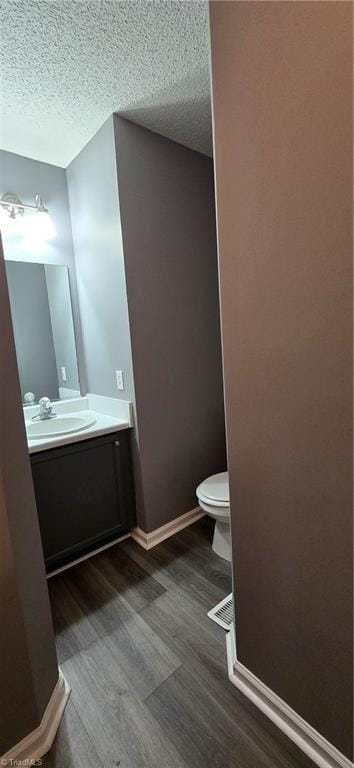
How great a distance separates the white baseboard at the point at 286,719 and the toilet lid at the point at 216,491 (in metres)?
0.62

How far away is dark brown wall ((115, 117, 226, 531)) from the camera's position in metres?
1.81

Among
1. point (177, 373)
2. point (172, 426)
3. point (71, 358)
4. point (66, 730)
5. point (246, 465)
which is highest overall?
point (71, 358)

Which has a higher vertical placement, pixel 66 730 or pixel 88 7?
pixel 88 7

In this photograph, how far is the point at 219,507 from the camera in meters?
1.71

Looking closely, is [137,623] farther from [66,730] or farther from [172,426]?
[172,426]

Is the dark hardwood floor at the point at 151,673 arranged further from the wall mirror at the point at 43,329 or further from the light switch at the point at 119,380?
the wall mirror at the point at 43,329

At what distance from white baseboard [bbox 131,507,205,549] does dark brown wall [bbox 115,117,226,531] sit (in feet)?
0.14

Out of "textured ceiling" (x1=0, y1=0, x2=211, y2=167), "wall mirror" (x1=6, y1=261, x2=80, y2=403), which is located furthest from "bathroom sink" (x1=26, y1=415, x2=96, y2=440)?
"textured ceiling" (x1=0, y1=0, x2=211, y2=167)

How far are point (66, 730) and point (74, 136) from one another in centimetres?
276

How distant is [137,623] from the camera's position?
146 centimetres

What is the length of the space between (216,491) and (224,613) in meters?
0.58

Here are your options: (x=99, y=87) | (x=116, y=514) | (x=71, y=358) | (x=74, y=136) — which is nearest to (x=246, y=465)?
(x=116, y=514)

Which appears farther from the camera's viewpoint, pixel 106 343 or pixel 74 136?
pixel 106 343

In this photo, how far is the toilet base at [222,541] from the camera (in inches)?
72.8
